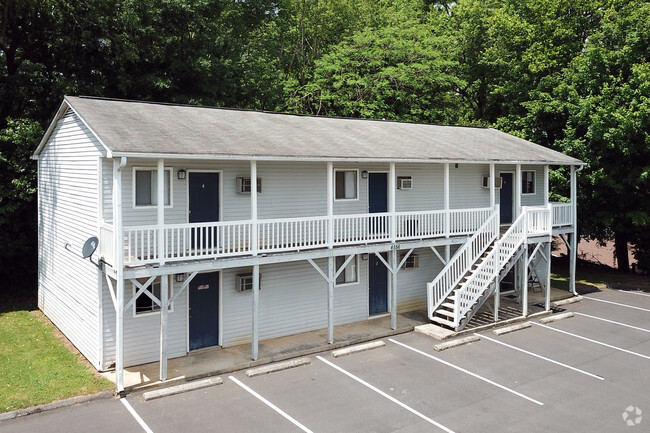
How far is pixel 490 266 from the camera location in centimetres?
1712

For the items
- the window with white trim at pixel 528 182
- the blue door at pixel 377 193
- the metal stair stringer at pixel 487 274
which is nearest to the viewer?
the metal stair stringer at pixel 487 274

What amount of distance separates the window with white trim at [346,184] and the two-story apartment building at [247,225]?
0.16 ft

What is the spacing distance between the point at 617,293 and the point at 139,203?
64.3 ft

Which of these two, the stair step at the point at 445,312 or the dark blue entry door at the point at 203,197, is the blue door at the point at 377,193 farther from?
the dark blue entry door at the point at 203,197

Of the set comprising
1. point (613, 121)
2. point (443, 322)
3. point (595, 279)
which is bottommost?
point (443, 322)

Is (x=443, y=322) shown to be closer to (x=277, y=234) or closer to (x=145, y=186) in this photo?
(x=277, y=234)

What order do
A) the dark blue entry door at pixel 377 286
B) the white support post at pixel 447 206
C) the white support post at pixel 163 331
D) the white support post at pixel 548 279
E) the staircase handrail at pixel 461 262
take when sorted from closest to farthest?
the white support post at pixel 163 331, the staircase handrail at pixel 461 262, the white support post at pixel 447 206, the dark blue entry door at pixel 377 286, the white support post at pixel 548 279

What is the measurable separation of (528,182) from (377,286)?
846 cm

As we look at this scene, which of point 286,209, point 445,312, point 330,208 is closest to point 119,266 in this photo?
point 286,209

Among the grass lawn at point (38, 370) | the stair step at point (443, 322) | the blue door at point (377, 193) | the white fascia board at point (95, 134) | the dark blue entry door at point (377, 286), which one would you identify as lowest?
the grass lawn at point (38, 370)

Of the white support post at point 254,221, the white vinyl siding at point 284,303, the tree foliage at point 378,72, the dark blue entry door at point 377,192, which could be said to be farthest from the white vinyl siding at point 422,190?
the tree foliage at point 378,72

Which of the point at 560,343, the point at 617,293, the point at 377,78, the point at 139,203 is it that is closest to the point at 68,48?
the point at 139,203

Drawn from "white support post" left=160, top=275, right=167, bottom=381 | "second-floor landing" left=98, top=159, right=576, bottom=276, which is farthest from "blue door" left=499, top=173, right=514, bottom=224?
"white support post" left=160, top=275, right=167, bottom=381

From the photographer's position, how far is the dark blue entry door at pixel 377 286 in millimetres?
17609
